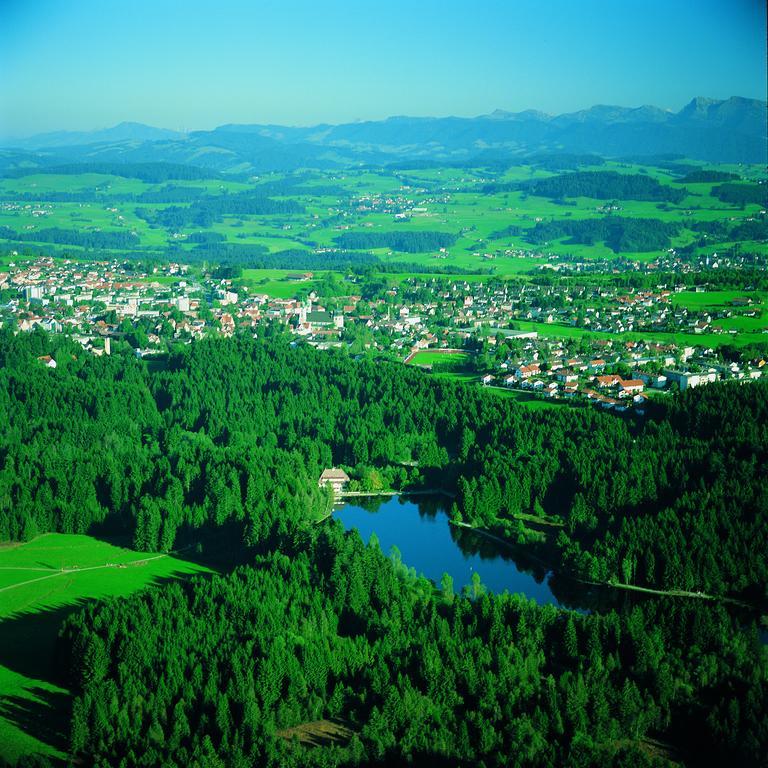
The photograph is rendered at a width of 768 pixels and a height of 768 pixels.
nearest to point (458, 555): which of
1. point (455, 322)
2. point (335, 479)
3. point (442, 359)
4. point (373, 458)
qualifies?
point (335, 479)

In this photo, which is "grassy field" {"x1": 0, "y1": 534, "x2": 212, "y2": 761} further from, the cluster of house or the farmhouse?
the cluster of house

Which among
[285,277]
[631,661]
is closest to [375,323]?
[285,277]

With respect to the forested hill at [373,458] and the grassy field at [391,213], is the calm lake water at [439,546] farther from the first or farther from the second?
the grassy field at [391,213]

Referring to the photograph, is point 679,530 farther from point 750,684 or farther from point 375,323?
point 375,323

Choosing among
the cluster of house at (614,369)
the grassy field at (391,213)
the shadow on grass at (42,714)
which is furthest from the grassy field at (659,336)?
the shadow on grass at (42,714)

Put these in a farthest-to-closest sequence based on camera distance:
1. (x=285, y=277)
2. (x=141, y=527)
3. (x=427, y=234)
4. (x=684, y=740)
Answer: (x=427, y=234), (x=285, y=277), (x=141, y=527), (x=684, y=740)

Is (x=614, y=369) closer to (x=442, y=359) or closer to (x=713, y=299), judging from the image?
(x=442, y=359)

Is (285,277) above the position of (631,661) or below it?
above

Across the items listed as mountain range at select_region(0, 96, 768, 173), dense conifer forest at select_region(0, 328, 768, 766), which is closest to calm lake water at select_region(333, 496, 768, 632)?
dense conifer forest at select_region(0, 328, 768, 766)
